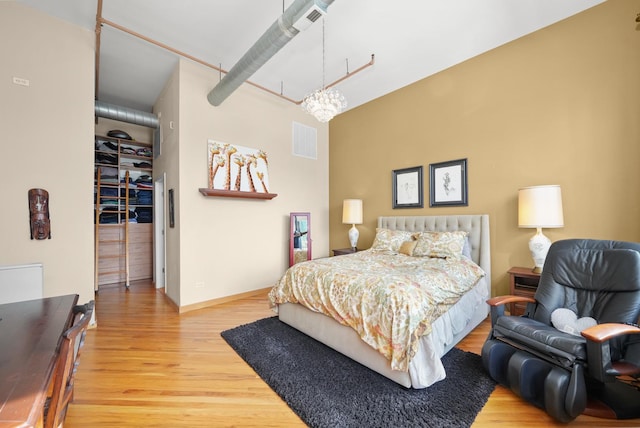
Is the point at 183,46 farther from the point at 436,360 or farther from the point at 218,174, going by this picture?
the point at 436,360

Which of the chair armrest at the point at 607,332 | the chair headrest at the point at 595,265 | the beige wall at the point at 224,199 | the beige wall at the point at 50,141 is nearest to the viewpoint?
the chair armrest at the point at 607,332

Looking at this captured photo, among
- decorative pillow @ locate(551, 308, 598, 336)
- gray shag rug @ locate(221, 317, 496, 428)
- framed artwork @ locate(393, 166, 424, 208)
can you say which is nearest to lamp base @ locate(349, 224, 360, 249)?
framed artwork @ locate(393, 166, 424, 208)

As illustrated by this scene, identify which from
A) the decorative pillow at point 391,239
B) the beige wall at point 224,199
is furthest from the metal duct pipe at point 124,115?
the decorative pillow at point 391,239

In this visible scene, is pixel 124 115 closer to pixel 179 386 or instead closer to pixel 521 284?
pixel 179 386

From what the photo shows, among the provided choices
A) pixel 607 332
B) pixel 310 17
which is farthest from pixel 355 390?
pixel 310 17

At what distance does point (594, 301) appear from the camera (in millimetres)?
1979

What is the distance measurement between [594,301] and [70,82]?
214 inches

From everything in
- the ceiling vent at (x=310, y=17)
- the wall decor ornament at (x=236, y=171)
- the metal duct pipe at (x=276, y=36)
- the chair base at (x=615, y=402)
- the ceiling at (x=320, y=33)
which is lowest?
the chair base at (x=615, y=402)

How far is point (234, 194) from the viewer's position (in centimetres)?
396

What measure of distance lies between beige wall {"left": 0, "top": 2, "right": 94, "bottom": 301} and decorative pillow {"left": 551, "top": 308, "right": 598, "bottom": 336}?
4533 millimetres

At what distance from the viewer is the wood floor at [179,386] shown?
1651mm

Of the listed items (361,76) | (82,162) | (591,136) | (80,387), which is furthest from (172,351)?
(591,136)

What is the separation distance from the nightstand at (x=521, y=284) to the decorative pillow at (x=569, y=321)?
88 cm

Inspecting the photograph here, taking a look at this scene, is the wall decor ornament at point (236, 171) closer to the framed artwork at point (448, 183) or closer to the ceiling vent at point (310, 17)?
the ceiling vent at point (310, 17)
